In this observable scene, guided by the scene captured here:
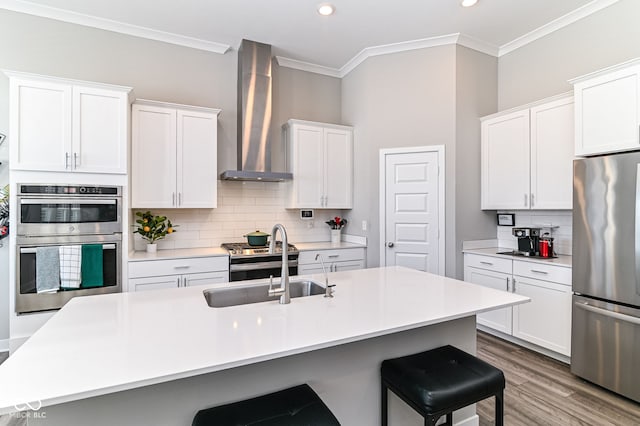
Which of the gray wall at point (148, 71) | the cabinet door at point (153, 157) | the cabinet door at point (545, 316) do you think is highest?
the gray wall at point (148, 71)

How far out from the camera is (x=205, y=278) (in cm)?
334

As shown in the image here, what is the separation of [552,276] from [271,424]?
294 centimetres

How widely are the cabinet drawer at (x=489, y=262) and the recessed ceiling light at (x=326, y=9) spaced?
9.91ft

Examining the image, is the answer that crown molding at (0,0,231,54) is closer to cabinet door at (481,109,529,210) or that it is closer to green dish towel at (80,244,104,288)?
green dish towel at (80,244,104,288)

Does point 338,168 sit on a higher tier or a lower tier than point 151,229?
higher

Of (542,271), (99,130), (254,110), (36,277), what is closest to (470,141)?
(542,271)

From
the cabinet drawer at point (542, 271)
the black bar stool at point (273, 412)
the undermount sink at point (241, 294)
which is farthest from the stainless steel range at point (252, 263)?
the cabinet drawer at point (542, 271)

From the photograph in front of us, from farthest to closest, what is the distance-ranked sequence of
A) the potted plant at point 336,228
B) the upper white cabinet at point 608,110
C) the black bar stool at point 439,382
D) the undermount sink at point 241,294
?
the potted plant at point 336,228 < the upper white cabinet at point 608,110 < the undermount sink at point 241,294 < the black bar stool at point 439,382

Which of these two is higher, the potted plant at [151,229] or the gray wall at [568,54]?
the gray wall at [568,54]

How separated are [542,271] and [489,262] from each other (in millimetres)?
546

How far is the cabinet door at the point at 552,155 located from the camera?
3.10 metres

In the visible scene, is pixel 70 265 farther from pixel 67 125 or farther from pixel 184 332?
pixel 184 332

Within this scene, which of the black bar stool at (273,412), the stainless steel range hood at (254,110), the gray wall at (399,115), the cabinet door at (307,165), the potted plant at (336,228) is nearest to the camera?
the black bar stool at (273,412)

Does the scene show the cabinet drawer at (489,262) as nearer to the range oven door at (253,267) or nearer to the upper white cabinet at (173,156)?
the range oven door at (253,267)
